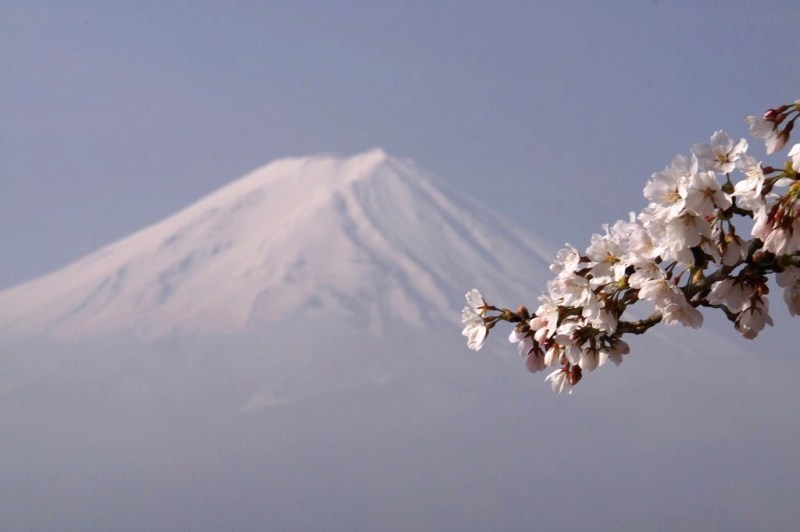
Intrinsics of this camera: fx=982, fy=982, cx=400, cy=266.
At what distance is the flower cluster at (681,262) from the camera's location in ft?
3.21

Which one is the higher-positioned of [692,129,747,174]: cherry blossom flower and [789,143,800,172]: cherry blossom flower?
[692,129,747,174]: cherry blossom flower

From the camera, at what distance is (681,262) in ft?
3.35

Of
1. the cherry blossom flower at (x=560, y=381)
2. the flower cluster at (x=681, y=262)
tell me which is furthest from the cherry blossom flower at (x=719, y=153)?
the cherry blossom flower at (x=560, y=381)

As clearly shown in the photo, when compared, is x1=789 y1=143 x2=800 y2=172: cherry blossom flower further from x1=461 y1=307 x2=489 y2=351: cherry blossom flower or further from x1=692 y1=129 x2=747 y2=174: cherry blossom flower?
x1=461 y1=307 x2=489 y2=351: cherry blossom flower

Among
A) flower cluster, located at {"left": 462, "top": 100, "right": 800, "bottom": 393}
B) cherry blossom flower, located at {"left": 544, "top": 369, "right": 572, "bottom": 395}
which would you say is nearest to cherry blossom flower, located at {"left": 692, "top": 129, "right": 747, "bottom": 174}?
flower cluster, located at {"left": 462, "top": 100, "right": 800, "bottom": 393}

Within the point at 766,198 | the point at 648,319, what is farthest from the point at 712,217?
the point at 648,319

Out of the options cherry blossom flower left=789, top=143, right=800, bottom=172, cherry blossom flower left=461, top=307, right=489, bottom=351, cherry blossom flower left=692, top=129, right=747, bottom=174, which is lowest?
cherry blossom flower left=789, top=143, right=800, bottom=172

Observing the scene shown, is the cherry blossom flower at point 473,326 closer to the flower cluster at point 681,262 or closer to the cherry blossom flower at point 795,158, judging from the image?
the flower cluster at point 681,262

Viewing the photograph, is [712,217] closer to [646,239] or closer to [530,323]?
[646,239]

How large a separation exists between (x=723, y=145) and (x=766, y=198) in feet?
0.25

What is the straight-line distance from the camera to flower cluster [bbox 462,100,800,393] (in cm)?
98

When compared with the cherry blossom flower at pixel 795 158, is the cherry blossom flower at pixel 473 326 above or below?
above

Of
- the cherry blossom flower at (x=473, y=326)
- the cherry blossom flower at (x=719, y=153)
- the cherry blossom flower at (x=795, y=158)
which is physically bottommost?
the cherry blossom flower at (x=795, y=158)

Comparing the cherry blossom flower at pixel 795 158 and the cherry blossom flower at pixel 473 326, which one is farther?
the cherry blossom flower at pixel 473 326
